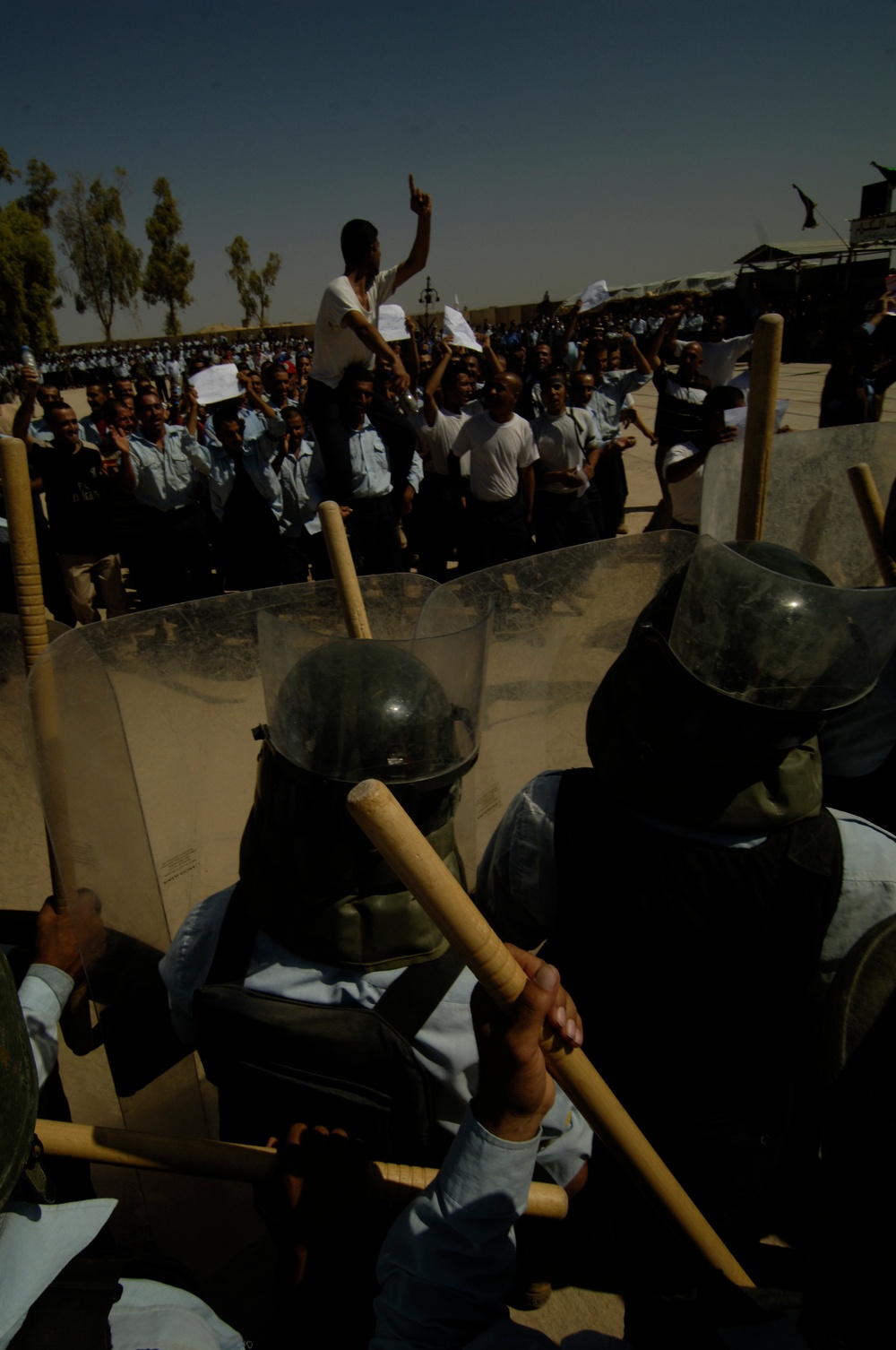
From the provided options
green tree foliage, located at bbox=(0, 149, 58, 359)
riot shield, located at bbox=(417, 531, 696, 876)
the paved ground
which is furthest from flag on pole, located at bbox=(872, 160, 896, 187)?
green tree foliage, located at bbox=(0, 149, 58, 359)

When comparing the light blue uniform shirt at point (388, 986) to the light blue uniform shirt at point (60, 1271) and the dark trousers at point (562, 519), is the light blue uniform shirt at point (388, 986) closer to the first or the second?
the light blue uniform shirt at point (60, 1271)

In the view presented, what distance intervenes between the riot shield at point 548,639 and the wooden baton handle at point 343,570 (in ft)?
0.94

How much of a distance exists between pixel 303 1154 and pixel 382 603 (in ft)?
4.09

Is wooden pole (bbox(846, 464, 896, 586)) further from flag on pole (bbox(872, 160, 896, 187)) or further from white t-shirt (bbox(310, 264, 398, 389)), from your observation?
flag on pole (bbox(872, 160, 896, 187))

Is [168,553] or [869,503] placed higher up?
[869,503]

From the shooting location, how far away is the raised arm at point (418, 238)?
12.9ft

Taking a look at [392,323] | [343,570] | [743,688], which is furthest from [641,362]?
[743,688]

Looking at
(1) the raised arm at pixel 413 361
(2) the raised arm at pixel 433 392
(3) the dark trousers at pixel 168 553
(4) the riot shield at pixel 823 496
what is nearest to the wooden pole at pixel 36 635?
(4) the riot shield at pixel 823 496

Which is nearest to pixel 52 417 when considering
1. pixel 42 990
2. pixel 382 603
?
pixel 382 603

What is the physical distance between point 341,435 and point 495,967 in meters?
4.40

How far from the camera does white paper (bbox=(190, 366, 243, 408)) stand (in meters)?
5.67

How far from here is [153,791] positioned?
184 centimetres

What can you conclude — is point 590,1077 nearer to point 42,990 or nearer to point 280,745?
point 280,745

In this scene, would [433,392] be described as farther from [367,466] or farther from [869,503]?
[869,503]
